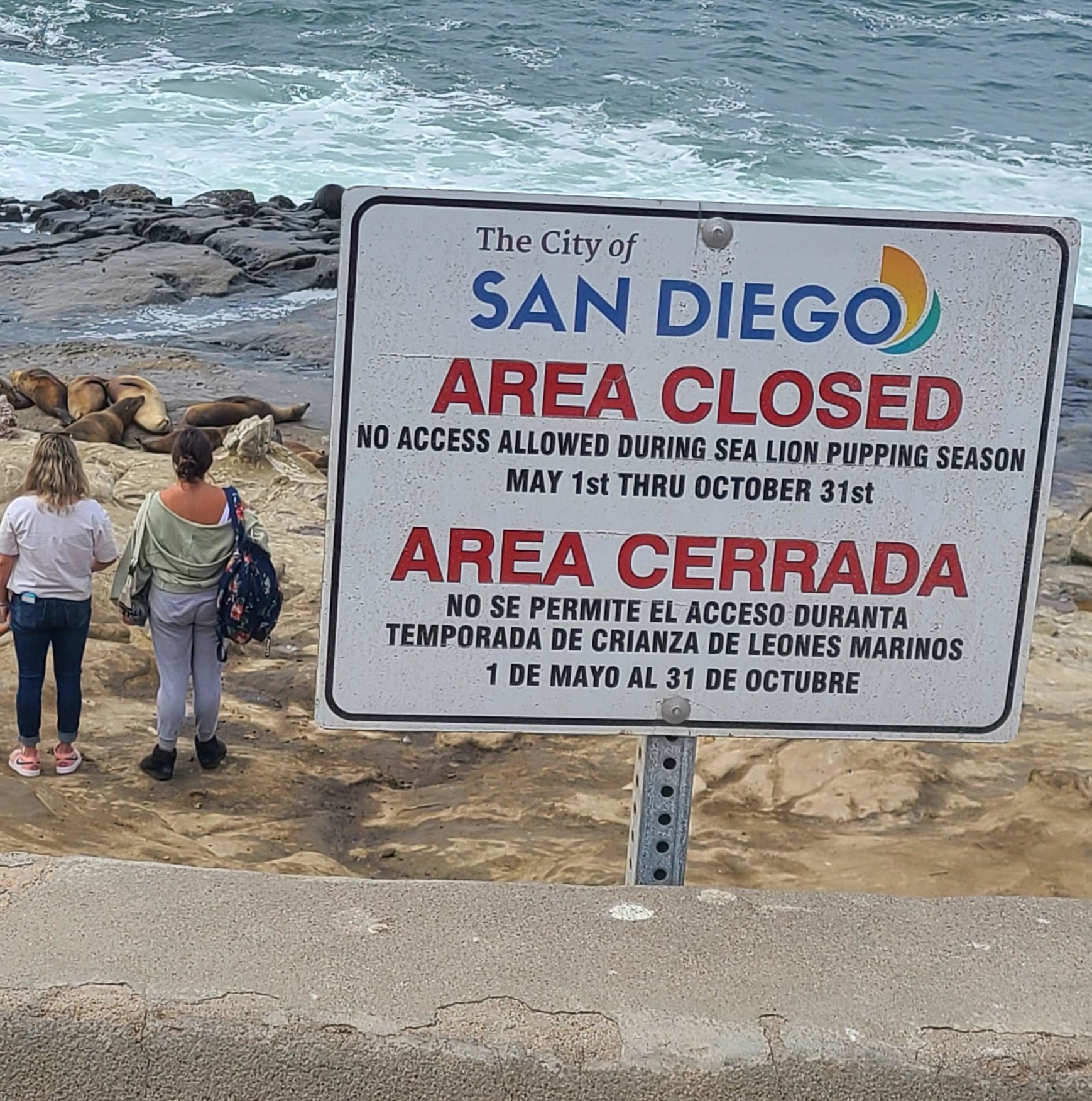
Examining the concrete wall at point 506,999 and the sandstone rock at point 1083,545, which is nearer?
the concrete wall at point 506,999

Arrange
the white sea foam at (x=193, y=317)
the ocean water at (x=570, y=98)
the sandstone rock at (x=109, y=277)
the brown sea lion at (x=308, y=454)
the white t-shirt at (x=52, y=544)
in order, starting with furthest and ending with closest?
the ocean water at (x=570, y=98) → the sandstone rock at (x=109, y=277) → the white sea foam at (x=193, y=317) → the brown sea lion at (x=308, y=454) → the white t-shirt at (x=52, y=544)

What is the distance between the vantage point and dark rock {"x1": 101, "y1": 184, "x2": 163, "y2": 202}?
2484 centimetres

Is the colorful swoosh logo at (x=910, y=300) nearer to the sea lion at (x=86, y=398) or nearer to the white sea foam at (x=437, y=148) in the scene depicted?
the sea lion at (x=86, y=398)

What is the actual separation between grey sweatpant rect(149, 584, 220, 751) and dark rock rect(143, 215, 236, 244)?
662 inches

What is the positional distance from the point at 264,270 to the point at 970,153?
67.1 feet

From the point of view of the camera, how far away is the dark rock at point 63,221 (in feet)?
74.1

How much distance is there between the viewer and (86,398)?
43.1 feet

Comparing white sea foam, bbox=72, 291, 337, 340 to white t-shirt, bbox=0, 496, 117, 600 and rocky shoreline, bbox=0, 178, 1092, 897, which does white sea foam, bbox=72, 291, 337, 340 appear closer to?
rocky shoreline, bbox=0, 178, 1092, 897

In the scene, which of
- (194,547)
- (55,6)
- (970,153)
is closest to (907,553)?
(194,547)

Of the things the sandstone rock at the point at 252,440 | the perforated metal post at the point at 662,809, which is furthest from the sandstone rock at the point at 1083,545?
the perforated metal post at the point at 662,809

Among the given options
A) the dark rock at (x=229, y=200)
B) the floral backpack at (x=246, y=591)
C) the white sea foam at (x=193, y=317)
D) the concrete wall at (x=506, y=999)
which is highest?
the concrete wall at (x=506, y=999)

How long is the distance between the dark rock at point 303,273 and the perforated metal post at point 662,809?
1769cm

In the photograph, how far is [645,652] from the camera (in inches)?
93.6

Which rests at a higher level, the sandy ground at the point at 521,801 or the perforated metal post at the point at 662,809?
the perforated metal post at the point at 662,809
